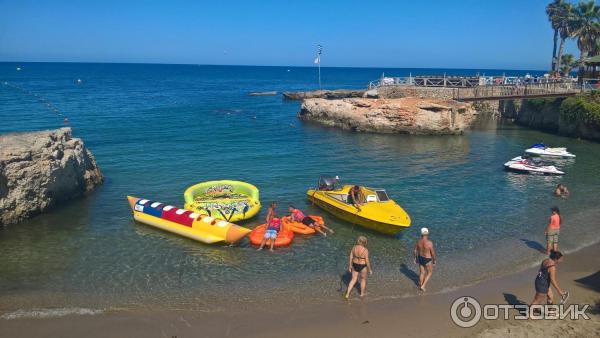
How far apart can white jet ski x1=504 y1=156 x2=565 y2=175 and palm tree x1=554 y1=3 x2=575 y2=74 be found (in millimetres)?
41086

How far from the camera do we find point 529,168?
82.8 feet

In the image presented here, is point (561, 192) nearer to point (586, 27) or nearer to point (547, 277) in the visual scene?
point (547, 277)

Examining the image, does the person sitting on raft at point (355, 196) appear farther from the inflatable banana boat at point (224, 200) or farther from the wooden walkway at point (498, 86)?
the wooden walkway at point (498, 86)

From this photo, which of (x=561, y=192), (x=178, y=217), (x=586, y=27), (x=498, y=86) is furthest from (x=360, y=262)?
(x=586, y=27)

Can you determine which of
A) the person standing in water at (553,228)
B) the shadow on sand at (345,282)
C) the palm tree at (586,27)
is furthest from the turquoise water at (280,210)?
the palm tree at (586,27)

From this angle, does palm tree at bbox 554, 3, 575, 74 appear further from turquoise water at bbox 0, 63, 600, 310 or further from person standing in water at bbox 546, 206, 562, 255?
person standing in water at bbox 546, 206, 562, 255

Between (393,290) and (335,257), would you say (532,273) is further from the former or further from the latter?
(335,257)

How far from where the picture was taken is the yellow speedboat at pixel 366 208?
15070mm

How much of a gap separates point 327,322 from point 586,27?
6130cm

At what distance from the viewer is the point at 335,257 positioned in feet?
45.5

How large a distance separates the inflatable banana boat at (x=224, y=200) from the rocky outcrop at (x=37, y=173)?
18.4 ft

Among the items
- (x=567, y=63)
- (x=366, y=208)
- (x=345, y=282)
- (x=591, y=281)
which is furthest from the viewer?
(x=567, y=63)

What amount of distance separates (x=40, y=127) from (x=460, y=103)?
34.9 metres

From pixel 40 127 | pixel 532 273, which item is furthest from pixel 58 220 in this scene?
pixel 40 127
